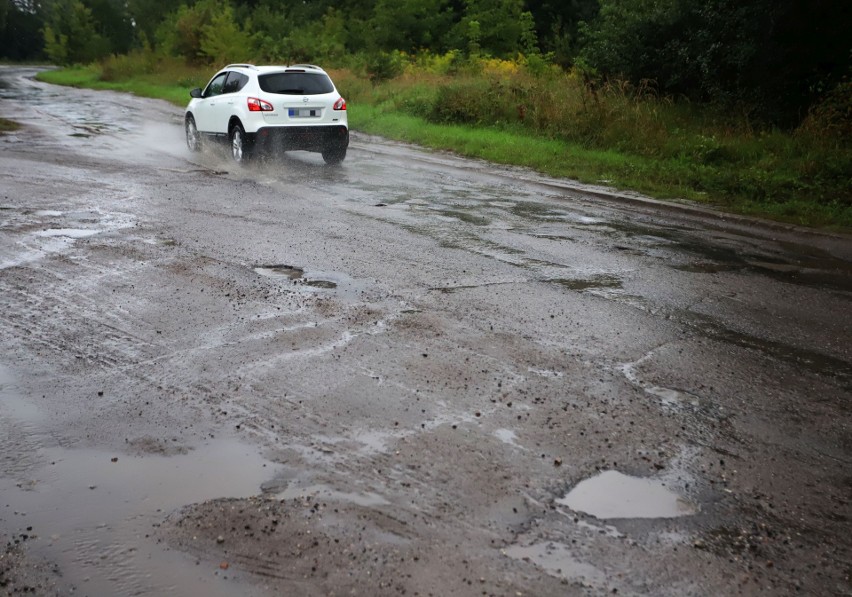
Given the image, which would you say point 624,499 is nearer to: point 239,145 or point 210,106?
point 239,145

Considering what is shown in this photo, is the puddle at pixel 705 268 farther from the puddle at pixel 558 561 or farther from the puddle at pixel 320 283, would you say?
the puddle at pixel 558 561

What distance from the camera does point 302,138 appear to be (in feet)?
49.4

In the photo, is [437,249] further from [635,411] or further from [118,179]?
[118,179]

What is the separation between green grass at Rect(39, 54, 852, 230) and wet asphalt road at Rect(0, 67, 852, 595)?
3.57 m

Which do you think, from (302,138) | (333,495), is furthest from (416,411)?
(302,138)

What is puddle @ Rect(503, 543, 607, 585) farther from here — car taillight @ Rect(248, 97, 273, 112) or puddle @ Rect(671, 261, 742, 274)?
car taillight @ Rect(248, 97, 273, 112)

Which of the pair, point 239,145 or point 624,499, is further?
point 239,145

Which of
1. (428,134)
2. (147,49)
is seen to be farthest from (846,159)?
(147,49)

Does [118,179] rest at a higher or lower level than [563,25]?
lower

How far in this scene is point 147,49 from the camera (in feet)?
182

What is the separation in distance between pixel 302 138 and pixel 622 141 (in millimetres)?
7038

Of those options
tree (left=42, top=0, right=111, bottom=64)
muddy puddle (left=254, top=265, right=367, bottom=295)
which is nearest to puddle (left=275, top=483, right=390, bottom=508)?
muddy puddle (left=254, top=265, right=367, bottom=295)

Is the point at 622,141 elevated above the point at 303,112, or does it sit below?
below

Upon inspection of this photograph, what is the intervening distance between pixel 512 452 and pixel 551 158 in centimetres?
1314
